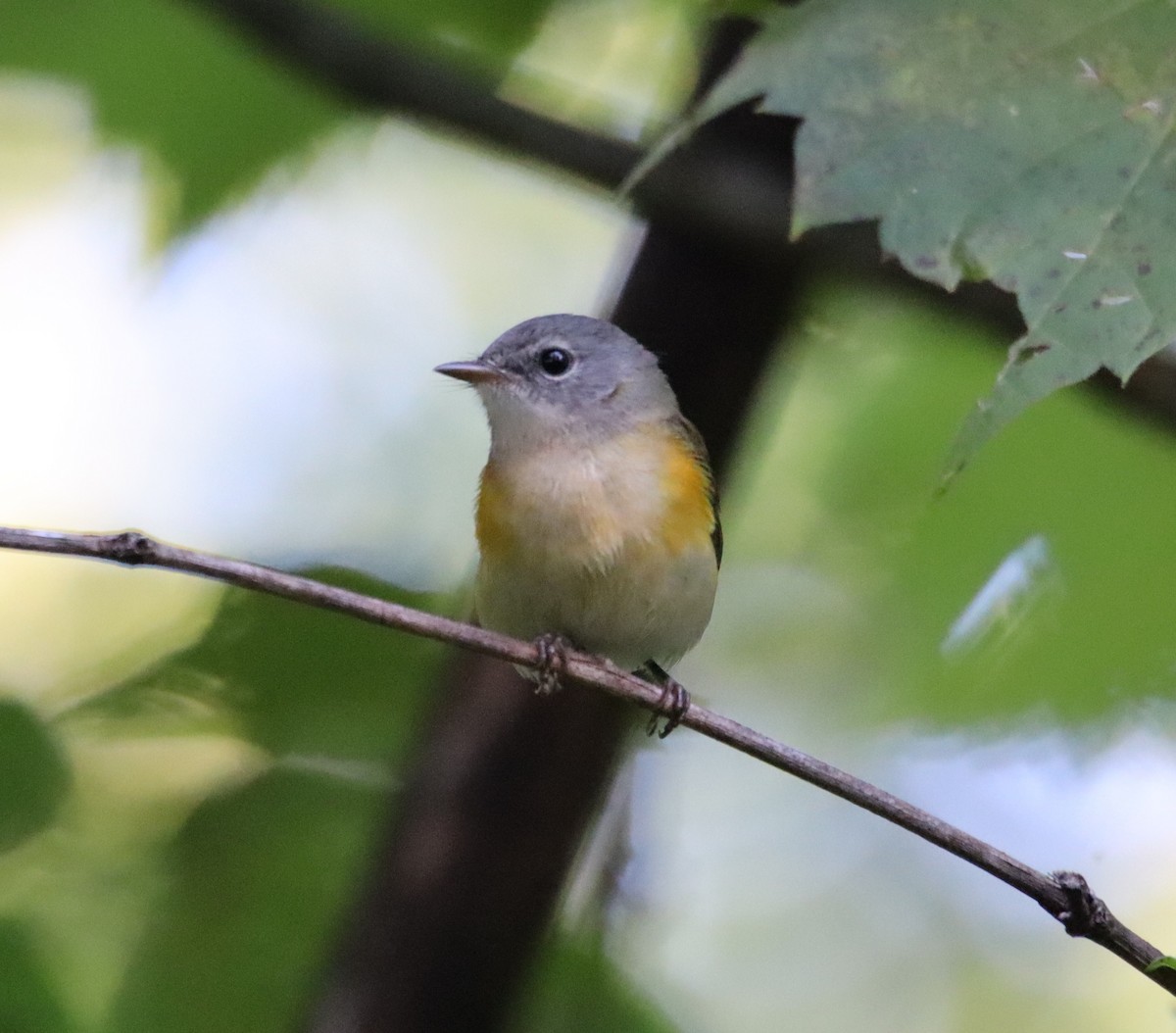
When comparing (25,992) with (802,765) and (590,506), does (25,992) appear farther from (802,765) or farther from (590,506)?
(802,765)

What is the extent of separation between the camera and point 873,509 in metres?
3.86

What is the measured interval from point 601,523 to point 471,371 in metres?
0.68

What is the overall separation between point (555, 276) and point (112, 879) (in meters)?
2.96

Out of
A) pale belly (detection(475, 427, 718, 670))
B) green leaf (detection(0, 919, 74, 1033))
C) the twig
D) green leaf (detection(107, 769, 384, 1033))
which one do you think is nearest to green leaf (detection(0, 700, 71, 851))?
green leaf (detection(0, 919, 74, 1033))

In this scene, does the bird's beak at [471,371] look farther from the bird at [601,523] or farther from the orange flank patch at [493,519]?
the orange flank patch at [493,519]

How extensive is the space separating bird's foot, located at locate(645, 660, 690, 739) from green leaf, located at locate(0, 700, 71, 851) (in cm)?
127

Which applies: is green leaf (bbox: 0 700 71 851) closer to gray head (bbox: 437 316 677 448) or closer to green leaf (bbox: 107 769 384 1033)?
green leaf (bbox: 107 769 384 1033)

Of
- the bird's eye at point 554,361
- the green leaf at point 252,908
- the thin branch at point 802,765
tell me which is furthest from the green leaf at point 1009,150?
the green leaf at point 252,908

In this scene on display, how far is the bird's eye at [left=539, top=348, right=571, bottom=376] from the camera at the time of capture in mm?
3867

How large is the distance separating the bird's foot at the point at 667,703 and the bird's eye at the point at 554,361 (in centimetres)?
88

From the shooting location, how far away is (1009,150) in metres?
2.15

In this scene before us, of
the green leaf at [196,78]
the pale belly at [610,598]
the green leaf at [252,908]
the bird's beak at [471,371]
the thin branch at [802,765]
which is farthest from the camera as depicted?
the bird's beak at [471,371]

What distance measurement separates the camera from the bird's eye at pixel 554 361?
12.7 feet

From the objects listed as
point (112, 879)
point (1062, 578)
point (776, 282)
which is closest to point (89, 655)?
point (112, 879)
